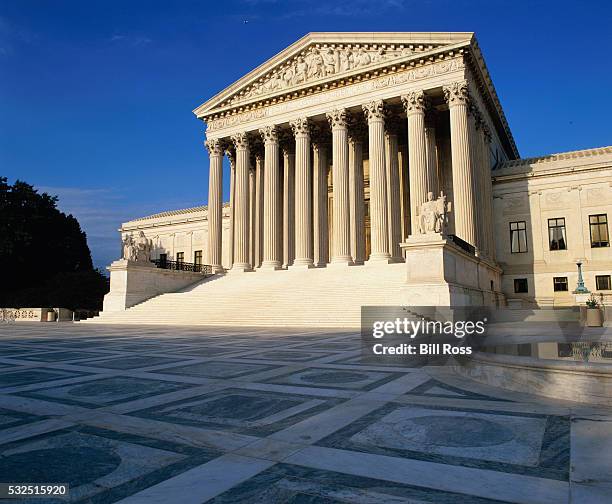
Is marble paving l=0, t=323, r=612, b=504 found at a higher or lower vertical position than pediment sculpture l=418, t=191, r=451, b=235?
lower

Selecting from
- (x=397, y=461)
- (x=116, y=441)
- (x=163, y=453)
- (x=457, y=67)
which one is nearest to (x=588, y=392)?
(x=397, y=461)

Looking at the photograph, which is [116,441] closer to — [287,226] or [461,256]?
[461,256]

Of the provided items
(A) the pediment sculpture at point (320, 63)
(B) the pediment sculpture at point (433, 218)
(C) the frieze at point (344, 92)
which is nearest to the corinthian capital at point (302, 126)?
(C) the frieze at point (344, 92)

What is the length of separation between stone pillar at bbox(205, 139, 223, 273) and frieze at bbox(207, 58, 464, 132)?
219 centimetres

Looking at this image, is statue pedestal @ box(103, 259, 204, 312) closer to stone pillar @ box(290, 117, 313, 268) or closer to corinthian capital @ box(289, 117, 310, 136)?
stone pillar @ box(290, 117, 313, 268)

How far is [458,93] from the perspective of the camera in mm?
31938

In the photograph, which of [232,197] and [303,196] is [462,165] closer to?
[303,196]

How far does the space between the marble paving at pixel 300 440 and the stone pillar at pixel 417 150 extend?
2654 cm

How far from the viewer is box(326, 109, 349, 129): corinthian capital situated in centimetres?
3647

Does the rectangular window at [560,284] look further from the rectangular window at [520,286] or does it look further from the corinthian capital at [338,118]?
the corinthian capital at [338,118]

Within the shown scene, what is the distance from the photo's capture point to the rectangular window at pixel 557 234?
37.1m

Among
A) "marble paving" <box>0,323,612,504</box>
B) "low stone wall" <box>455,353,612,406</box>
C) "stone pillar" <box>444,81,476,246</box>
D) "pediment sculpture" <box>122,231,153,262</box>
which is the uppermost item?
"stone pillar" <box>444,81,476,246</box>

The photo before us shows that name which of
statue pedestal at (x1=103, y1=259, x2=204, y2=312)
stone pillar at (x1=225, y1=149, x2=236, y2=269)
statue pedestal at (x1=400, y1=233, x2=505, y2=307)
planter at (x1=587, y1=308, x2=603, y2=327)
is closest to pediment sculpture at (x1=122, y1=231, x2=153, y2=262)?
statue pedestal at (x1=103, y1=259, x2=204, y2=312)

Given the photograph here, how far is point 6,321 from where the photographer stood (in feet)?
113
